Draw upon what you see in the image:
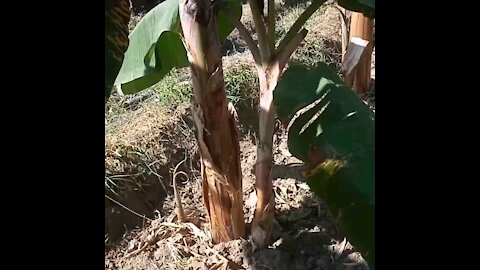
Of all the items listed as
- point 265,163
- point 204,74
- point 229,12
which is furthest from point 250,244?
point 229,12

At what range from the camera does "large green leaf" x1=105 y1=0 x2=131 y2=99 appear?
Result: 0.56 meters

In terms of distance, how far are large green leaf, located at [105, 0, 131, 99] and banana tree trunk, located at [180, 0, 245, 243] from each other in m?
0.53

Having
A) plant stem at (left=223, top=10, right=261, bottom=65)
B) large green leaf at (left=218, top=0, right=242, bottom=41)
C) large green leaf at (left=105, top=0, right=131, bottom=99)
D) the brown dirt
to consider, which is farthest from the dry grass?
large green leaf at (left=105, top=0, right=131, bottom=99)

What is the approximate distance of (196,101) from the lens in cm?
123

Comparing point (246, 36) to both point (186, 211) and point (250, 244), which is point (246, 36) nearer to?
point (250, 244)

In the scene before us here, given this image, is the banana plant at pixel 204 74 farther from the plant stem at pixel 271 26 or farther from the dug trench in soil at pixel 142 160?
the dug trench in soil at pixel 142 160

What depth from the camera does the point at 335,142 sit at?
893 millimetres

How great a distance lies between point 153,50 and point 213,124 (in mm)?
213

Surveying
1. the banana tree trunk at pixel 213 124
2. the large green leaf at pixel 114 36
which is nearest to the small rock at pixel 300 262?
the banana tree trunk at pixel 213 124

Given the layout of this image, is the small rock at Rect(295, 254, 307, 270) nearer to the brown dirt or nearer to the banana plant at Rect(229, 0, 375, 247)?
the brown dirt

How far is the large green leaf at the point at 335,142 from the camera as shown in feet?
2.54
